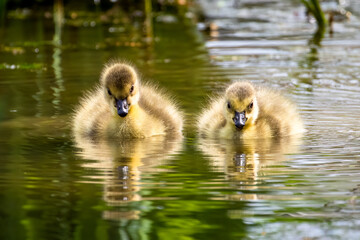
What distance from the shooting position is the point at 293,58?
1002 cm

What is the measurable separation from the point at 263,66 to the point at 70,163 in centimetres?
432

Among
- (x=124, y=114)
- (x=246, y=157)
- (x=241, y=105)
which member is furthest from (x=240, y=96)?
(x=124, y=114)

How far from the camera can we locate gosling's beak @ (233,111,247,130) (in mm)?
6168

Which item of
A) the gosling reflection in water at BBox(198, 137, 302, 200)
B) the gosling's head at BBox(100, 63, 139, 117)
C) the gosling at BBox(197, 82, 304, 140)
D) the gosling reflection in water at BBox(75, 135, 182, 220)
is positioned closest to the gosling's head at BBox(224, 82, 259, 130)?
the gosling at BBox(197, 82, 304, 140)

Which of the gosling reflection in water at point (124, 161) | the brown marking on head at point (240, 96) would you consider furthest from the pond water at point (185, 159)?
the brown marking on head at point (240, 96)

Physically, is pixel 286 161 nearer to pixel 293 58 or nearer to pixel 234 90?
pixel 234 90

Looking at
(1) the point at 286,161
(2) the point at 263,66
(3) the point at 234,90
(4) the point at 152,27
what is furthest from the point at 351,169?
(4) the point at 152,27

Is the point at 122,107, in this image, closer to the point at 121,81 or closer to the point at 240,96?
the point at 121,81

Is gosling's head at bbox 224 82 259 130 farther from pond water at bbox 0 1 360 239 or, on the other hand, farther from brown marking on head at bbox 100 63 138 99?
brown marking on head at bbox 100 63 138 99

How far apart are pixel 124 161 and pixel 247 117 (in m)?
1.10

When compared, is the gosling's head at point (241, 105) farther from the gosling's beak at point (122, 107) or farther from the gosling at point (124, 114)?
the gosling's beak at point (122, 107)

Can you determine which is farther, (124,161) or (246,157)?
(246,157)

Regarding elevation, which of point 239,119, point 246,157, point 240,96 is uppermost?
point 240,96

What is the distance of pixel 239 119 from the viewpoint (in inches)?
244
